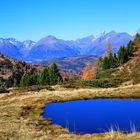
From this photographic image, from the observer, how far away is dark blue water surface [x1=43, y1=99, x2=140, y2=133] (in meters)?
39.1

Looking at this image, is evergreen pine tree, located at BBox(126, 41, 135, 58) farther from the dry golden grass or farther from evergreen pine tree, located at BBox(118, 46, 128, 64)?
the dry golden grass

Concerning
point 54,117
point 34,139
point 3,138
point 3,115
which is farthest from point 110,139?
point 3,115

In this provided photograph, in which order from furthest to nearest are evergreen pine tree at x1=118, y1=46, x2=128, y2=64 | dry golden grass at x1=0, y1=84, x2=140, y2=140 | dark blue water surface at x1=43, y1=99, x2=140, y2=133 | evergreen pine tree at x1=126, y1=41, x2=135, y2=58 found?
1. evergreen pine tree at x1=118, y1=46, x2=128, y2=64
2. evergreen pine tree at x1=126, y1=41, x2=135, y2=58
3. dark blue water surface at x1=43, y1=99, x2=140, y2=133
4. dry golden grass at x1=0, y1=84, x2=140, y2=140

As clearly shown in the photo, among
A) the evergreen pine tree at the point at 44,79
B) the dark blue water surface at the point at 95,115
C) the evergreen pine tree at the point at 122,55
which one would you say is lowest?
the dark blue water surface at the point at 95,115

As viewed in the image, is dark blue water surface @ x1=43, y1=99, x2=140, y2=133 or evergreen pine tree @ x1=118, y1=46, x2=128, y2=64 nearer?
dark blue water surface @ x1=43, y1=99, x2=140, y2=133

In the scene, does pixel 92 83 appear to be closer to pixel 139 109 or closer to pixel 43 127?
pixel 139 109

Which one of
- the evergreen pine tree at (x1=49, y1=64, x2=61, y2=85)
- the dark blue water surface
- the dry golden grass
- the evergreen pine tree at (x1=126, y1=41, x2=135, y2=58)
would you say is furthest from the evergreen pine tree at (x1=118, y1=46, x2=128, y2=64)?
the dark blue water surface

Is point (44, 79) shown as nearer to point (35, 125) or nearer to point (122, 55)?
point (122, 55)

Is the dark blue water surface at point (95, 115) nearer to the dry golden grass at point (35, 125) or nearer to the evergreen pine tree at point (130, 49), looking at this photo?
the dry golden grass at point (35, 125)

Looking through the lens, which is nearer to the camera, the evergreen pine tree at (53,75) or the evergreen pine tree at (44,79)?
the evergreen pine tree at (53,75)

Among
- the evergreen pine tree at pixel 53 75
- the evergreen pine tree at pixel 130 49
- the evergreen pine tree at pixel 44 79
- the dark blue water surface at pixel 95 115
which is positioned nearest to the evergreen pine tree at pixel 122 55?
the evergreen pine tree at pixel 130 49

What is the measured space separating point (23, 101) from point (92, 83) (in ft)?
134

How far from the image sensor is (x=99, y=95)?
70.0m

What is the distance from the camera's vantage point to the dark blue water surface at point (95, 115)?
39.1m
